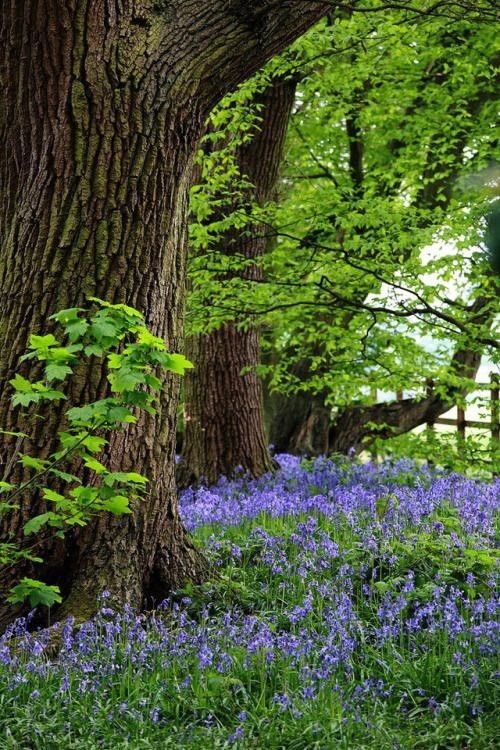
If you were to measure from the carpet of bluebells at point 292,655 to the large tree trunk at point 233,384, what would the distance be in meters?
3.46

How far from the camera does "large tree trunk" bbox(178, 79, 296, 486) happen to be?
930 centimetres

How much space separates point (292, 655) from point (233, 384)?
5.62 m

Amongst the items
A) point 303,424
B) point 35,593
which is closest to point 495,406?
point 303,424

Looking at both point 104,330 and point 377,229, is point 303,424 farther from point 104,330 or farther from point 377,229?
point 104,330

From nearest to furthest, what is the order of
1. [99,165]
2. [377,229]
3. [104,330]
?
[104,330] < [99,165] < [377,229]

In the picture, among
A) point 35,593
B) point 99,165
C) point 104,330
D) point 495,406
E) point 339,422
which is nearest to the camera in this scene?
point 104,330

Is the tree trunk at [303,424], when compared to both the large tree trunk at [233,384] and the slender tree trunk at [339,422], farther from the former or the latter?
the large tree trunk at [233,384]

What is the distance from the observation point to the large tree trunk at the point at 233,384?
9.30 metres

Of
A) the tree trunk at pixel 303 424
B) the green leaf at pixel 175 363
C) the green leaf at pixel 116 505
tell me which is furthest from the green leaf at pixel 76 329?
the tree trunk at pixel 303 424

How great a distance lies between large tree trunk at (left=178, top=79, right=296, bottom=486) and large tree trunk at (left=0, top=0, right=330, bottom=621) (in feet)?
14.6

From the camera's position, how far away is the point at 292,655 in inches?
153

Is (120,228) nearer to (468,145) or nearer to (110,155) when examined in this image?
(110,155)

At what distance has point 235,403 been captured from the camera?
30.7 ft

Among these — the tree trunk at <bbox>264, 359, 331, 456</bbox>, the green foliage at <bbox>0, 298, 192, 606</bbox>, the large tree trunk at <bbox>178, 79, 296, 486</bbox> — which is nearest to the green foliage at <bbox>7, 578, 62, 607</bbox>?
the green foliage at <bbox>0, 298, 192, 606</bbox>
